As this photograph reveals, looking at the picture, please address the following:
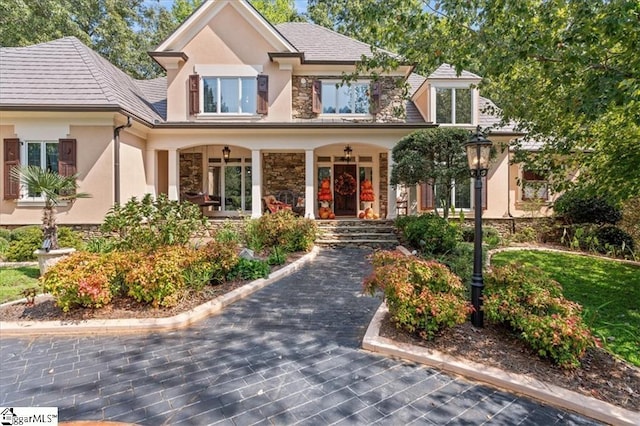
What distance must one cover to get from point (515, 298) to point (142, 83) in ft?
57.0

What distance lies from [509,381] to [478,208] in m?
2.27

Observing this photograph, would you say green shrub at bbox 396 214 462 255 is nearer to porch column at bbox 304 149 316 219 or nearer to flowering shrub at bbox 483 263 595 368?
porch column at bbox 304 149 316 219

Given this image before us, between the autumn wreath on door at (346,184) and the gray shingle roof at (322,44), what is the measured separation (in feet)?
16.0

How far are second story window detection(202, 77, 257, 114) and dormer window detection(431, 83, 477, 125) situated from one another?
746cm

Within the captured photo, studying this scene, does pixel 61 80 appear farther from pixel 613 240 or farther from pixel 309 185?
pixel 613 240

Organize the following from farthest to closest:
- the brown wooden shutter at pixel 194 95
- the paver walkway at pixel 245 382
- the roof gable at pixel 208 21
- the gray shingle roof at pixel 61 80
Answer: the brown wooden shutter at pixel 194 95, the roof gable at pixel 208 21, the gray shingle roof at pixel 61 80, the paver walkway at pixel 245 382

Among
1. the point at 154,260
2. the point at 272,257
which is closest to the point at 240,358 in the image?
the point at 154,260

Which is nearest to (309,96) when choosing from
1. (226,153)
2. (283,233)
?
(226,153)

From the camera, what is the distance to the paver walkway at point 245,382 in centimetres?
289

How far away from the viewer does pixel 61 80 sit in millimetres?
10938

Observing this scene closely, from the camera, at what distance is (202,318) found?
513cm

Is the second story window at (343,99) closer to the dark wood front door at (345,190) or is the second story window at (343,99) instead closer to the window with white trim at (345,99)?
the window with white trim at (345,99)

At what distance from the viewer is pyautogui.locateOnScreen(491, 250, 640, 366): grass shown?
454cm

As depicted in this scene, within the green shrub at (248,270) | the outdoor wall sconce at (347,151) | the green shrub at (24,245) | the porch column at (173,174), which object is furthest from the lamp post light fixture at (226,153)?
the green shrub at (248,270)
